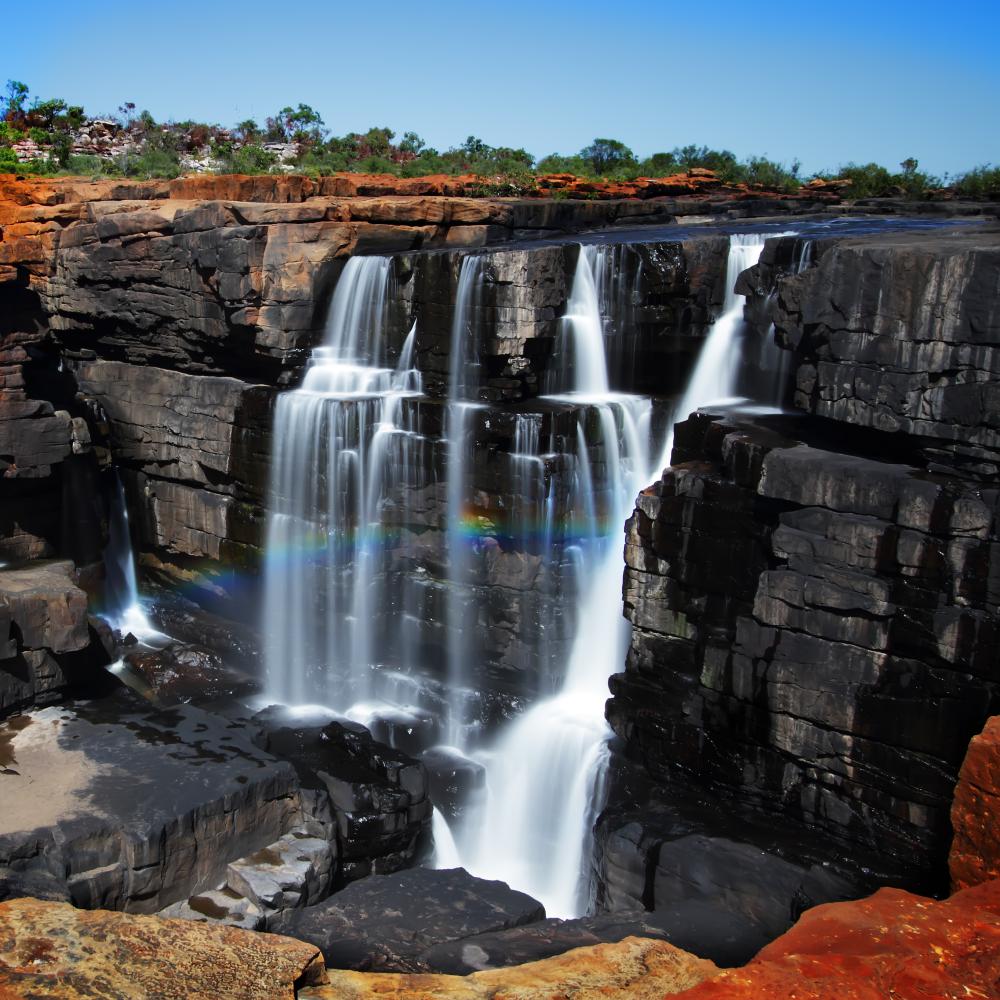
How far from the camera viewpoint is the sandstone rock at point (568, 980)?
6840 mm

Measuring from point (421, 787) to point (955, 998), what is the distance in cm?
937

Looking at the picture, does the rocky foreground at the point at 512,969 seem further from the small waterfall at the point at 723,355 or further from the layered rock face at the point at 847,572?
the small waterfall at the point at 723,355

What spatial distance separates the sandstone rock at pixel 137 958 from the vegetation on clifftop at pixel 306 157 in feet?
75.3

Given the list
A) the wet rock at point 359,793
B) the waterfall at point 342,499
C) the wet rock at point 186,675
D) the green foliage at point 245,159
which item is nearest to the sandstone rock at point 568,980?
the wet rock at point 359,793

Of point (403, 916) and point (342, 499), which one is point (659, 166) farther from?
point (403, 916)

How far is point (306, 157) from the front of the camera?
121 feet

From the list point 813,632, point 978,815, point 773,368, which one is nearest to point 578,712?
point 813,632

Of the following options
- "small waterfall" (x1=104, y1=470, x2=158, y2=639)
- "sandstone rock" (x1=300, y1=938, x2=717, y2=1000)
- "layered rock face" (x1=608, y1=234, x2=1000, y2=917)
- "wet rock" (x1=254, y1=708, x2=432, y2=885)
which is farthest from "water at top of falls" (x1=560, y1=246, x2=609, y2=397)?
"sandstone rock" (x1=300, y1=938, x2=717, y2=1000)

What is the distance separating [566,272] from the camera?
1775 centimetres

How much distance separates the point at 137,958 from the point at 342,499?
→ 12.6m

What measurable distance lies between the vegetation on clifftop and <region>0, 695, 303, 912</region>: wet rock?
17.1 meters

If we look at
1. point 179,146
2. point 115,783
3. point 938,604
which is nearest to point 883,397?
point 938,604

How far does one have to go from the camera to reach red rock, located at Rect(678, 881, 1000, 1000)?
671 centimetres

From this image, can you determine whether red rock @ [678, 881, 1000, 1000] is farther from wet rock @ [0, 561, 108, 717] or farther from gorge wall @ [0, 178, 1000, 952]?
wet rock @ [0, 561, 108, 717]
